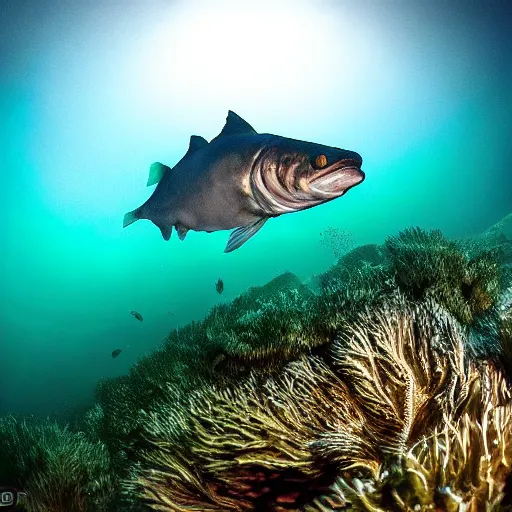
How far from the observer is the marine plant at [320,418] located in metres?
1.86

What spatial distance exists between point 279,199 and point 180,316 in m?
62.3

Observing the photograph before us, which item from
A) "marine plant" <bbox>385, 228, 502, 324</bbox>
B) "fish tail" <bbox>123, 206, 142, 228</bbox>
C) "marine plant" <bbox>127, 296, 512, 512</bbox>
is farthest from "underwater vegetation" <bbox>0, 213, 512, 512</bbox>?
"fish tail" <bbox>123, 206, 142, 228</bbox>

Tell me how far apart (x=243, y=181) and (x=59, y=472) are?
3386mm

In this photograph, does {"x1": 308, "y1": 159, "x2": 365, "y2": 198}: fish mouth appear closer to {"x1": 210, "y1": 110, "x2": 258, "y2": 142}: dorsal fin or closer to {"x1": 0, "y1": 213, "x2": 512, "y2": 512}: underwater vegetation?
{"x1": 0, "y1": 213, "x2": 512, "y2": 512}: underwater vegetation

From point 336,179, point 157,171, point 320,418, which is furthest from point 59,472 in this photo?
point 336,179

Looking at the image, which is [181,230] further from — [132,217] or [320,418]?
[320,418]

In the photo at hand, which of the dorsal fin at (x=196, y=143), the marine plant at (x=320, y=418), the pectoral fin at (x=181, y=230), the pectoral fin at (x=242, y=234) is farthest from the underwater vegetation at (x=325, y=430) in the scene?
the dorsal fin at (x=196, y=143)

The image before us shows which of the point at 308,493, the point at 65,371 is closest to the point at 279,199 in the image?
the point at 308,493

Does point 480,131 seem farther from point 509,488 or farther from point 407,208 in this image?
point 509,488

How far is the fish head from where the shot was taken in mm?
2775

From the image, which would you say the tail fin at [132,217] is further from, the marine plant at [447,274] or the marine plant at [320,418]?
the marine plant at [447,274]

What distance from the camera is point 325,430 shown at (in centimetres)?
210

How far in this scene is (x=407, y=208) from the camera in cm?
10569

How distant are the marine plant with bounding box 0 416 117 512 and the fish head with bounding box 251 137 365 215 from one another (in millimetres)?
3161
